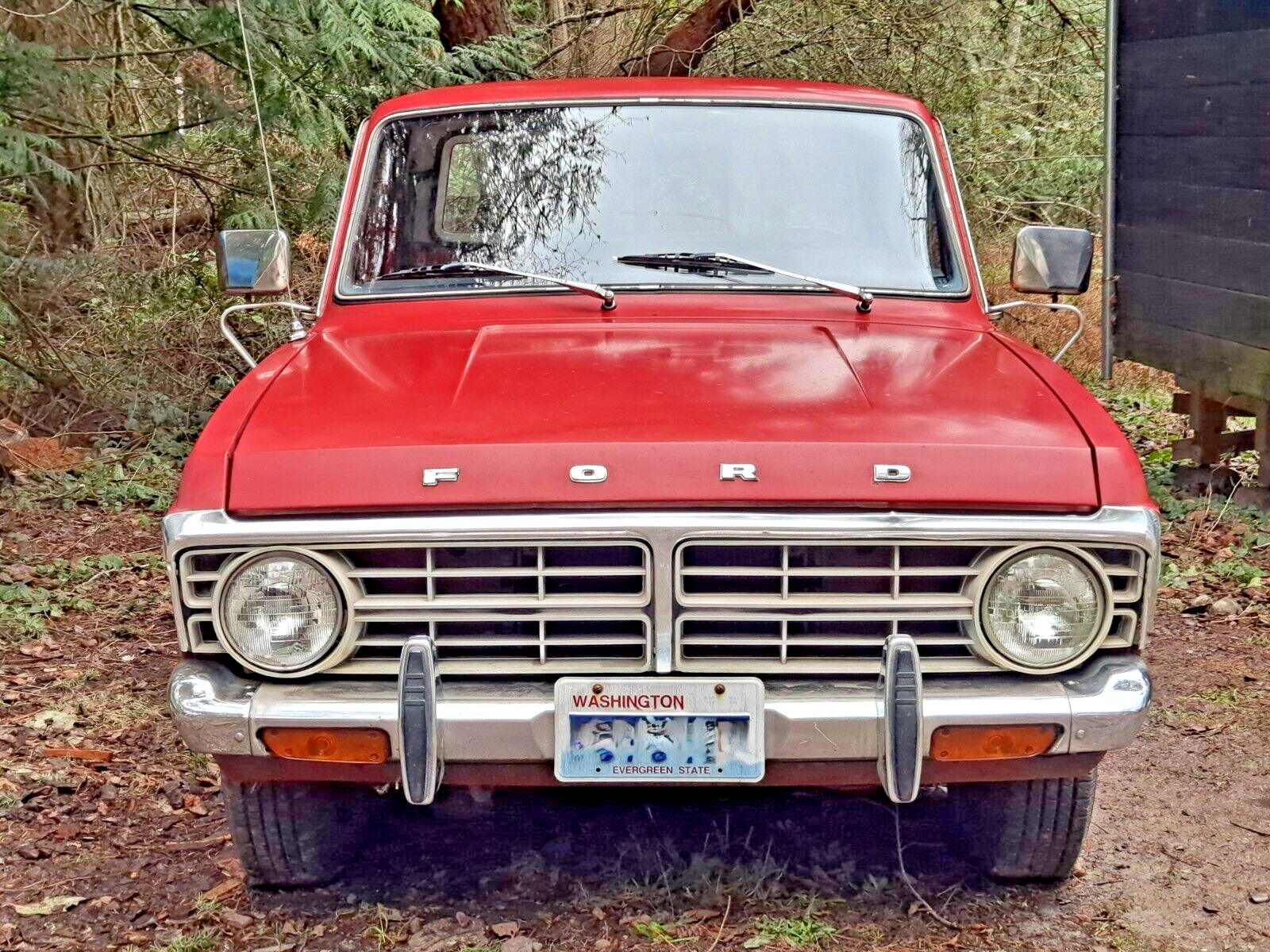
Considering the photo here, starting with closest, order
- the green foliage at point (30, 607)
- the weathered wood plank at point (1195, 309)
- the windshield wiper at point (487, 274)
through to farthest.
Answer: the windshield wiper at point (487, 274)
the green foliage at point (30, 607)
the weathered wood plank at point (1195, 309)

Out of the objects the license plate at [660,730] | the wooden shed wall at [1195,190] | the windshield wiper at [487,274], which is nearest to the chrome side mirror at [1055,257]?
the windshield wiper at [487,274]

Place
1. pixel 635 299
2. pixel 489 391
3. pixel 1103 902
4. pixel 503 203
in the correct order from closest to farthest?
pixel 489 391
pixel 1103 902
pixel 635 299
pixel 503 203

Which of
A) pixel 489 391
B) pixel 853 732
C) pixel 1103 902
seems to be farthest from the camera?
pixel 1103 902

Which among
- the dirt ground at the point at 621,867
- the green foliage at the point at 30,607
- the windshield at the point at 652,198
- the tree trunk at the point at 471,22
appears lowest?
the green foliage at the point at 30,607

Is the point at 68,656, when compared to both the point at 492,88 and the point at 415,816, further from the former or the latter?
the point at 492,88

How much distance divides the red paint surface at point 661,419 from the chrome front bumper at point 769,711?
37 centimetres

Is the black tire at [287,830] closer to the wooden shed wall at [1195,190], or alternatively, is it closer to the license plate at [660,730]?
the license plate at [660,730]

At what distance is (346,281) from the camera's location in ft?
13.2

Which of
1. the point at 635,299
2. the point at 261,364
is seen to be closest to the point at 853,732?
the point at 635,299

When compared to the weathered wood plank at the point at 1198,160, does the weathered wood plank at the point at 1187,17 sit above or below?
above

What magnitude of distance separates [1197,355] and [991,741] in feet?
17.1

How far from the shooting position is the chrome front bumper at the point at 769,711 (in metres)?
2.86

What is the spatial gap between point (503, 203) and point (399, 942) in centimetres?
201

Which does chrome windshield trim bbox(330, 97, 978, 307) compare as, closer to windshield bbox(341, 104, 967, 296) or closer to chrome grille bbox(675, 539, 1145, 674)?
windshield bbox(341, 104, 967, 296)
